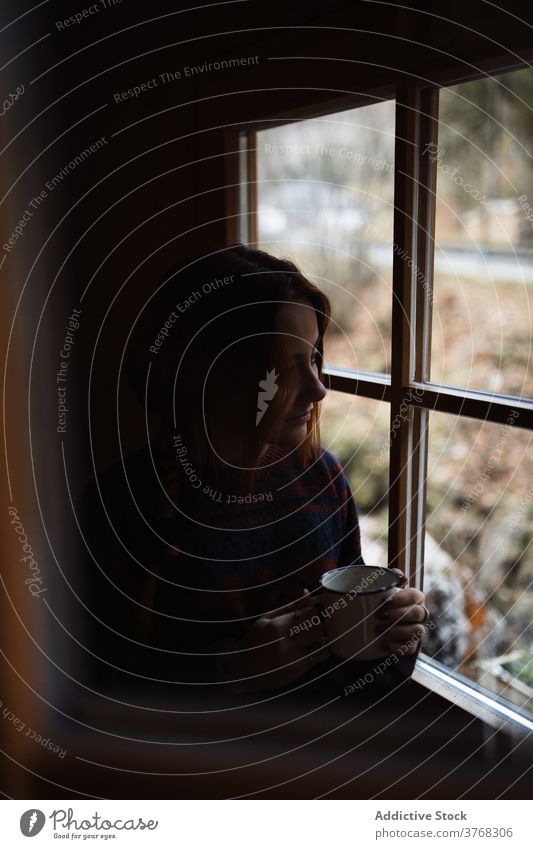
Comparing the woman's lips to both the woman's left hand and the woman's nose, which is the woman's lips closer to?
the woman's nose

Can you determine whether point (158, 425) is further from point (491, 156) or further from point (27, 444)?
point (491, 156)

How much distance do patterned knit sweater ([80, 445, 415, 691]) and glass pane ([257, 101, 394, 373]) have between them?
5.2 inches

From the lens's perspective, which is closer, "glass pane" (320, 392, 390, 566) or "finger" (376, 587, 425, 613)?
"finger" (376, 587, 425, 613)

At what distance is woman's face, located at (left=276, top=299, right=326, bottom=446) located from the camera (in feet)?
1.88

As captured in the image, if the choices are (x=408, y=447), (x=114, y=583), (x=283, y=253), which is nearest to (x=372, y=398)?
(x=408, y=447)

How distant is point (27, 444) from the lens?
2.07 feet

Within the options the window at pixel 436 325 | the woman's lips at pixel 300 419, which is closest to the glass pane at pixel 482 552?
the window at pixel 436 325

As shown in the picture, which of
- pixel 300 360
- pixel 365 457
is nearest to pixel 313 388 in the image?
pixel 300 360

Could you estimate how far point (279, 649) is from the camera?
575 mm

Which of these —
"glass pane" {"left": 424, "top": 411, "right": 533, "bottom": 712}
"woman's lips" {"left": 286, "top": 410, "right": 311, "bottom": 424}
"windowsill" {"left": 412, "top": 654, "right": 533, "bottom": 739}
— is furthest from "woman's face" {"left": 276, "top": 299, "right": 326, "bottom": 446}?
"windowsill" {"left": 412, "top": 654, "right": 533, "bottom": 739}

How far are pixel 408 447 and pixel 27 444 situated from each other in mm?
318

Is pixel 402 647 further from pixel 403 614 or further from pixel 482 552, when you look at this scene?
pixel 482 552

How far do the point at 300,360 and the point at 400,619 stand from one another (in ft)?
0.68

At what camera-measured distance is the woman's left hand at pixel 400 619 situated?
516mm
